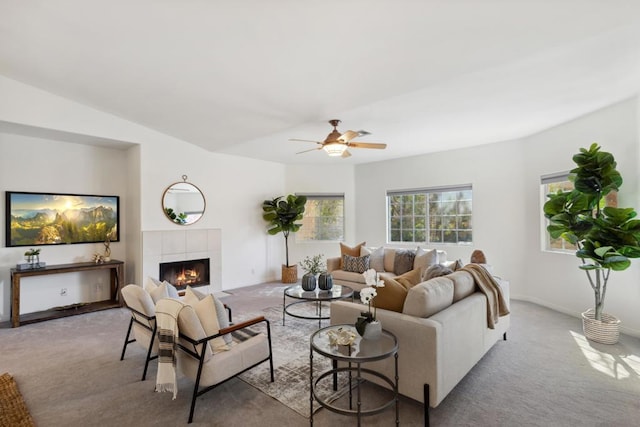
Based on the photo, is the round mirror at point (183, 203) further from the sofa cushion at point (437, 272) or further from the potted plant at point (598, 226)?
the potted plant at point (598, 226)

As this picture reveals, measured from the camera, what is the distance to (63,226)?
15.9 ft

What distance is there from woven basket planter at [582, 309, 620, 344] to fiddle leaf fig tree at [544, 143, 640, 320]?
4.2 inches

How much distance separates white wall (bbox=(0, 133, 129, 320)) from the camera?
174 inches

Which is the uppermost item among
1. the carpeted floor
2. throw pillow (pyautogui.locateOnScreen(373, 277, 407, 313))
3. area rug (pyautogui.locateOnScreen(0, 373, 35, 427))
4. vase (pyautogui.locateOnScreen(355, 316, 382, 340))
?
throw pillow (pyautogui.locateOnScreen(373, 277, 407, 313))

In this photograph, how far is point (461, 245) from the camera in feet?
19.4

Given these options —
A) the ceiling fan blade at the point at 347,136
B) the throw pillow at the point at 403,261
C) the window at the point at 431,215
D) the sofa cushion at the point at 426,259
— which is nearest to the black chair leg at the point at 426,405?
the ceiling fan blade at the point at 347,136

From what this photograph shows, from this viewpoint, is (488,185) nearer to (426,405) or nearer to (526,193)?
(526,193)

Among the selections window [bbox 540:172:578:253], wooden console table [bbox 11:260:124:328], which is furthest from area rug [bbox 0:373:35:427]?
window [bbox 540:172:578:253]

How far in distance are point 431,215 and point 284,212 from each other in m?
3.09

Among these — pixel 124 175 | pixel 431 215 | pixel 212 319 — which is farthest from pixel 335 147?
pixel 124 175

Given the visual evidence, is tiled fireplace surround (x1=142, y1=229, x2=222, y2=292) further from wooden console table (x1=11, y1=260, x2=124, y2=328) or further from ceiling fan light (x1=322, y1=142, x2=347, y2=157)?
ceiling fan light (x1=322, y1=142, x2=347, y2=157)

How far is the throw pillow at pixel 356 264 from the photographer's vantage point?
546 centimetres

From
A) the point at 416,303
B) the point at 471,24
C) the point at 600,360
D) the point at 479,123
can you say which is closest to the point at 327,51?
the point at 471,24

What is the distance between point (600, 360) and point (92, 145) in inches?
292
